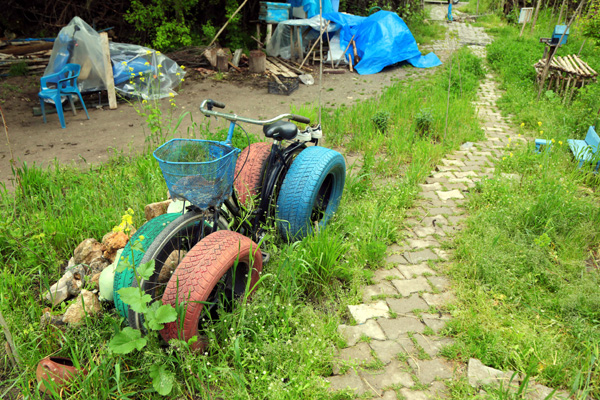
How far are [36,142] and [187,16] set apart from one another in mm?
7478

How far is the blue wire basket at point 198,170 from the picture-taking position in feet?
7.28

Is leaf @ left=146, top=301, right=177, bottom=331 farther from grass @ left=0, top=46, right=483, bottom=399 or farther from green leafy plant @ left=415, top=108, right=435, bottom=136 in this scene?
green leafy plant @ left=415, top=108, right=435, bottom=136

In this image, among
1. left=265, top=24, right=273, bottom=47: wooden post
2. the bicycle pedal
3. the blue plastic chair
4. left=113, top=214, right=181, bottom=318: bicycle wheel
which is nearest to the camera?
left=113, top=214, right=181, bottom=318: bicycle wheel

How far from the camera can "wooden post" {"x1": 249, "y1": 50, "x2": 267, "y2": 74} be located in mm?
10188

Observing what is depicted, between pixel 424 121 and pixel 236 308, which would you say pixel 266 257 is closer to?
pixel 236 308

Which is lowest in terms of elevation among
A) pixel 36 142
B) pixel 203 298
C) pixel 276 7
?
pixel 36 142

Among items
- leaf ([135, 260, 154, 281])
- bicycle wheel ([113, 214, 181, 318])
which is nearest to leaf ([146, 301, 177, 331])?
leaf ([135, 260, 154, 281])

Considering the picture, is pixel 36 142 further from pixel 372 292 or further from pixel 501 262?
pixel 501 262

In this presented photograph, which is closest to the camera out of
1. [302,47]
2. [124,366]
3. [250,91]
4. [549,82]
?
[124,366]

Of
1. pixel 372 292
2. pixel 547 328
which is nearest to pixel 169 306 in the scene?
pixel 372 292

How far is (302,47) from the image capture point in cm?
1115

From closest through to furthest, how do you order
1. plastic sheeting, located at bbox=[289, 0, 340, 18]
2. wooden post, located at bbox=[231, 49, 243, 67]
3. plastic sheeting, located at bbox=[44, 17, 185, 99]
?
plastic sheeting, located at bbox=[44, 17, 185, 99] → wooden post, located at bbox=[231, 49, 243, 67] → plastic sheeting, located at bbox=[289, 0, 340, 18]

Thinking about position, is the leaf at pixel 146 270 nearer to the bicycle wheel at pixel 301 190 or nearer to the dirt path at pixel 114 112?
the bicycle wheel at pixel 301 190

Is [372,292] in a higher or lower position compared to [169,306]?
lower
